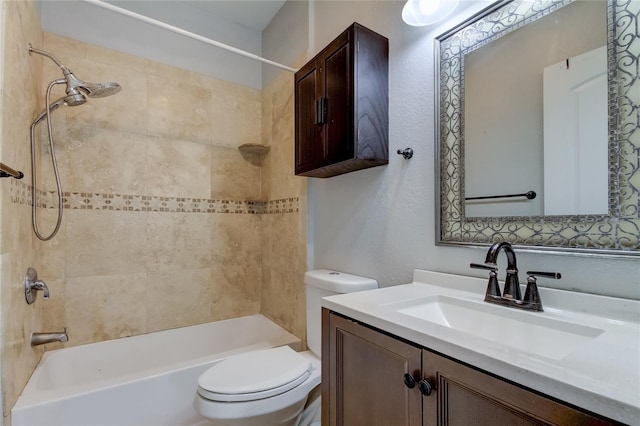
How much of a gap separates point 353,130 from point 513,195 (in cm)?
64

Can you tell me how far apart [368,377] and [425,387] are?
0.62 feet

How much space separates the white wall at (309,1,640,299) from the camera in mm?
1112

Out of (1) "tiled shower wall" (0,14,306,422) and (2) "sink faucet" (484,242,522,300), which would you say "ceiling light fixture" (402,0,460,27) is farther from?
(1) "tiled shower wall" (0,14,306,422)

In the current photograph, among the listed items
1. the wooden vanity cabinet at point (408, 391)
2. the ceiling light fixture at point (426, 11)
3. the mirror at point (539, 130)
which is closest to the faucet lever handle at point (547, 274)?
the mirror at point (539, 130)

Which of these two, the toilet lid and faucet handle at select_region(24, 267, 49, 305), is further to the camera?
faucet handle at select_region(24, 267, 49, 305)

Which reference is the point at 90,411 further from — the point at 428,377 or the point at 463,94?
the point at 463,94

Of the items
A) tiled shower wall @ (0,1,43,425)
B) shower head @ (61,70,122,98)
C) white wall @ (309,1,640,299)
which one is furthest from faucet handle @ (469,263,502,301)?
shower head @ (61,70,122,98)

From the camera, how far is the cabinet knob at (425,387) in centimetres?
62

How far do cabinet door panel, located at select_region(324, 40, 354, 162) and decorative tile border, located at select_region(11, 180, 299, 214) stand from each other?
2.32ft

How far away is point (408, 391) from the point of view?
26.5 inches

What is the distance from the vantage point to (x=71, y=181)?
1811 millimetres

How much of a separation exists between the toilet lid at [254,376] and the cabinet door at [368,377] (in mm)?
338

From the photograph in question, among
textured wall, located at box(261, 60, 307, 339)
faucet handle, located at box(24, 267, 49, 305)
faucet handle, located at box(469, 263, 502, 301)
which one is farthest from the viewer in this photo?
textured wall, located at box(261, 60, 307, 339)

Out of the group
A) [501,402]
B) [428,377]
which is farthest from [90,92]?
[501,402]
